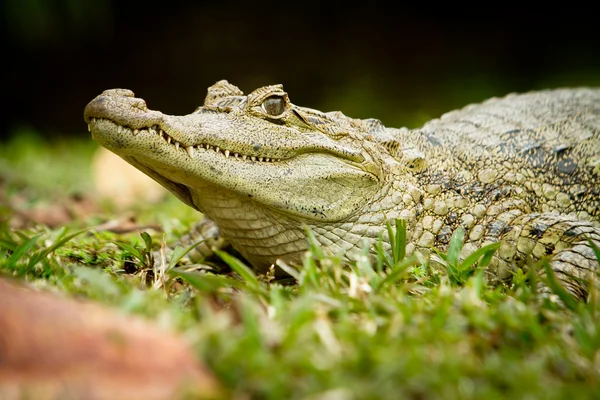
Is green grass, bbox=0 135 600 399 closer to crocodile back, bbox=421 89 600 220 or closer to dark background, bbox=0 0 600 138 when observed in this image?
crocodile back, bbox=421 89 600 220

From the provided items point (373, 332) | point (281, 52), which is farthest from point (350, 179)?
point (281, 52)

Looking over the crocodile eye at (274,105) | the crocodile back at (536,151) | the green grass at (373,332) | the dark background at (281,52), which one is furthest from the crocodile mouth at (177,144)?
the dark background at (281,52)

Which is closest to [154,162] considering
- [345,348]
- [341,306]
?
[341,306]

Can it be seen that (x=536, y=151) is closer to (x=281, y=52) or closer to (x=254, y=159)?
(x=254, y=159)

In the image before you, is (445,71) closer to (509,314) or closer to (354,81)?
(354,81)

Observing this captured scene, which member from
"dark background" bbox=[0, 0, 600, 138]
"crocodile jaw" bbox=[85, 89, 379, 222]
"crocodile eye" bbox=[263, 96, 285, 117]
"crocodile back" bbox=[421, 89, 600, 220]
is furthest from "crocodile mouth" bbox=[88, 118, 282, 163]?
"dark background" bbox=[0, 0, 600, 138]

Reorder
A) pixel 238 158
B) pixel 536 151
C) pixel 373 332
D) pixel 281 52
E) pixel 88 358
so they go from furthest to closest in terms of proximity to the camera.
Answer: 1. pixel 281 52
2. pixel 536 151
3. pixel 238 158
4. pixel 373 332
5. pixel 88 358
